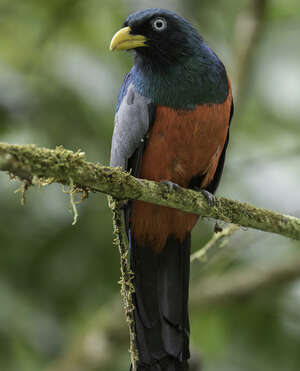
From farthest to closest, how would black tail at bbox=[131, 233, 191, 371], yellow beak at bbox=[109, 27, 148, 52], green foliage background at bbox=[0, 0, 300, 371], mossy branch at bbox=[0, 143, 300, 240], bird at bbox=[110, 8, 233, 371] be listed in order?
1. green foliage background at bbox=[0, 0, 300, 371]
2. yellow beak at bbox=[109, 27, 148, 52]
3. bird at bbox=[110, 8, 233, 371]
4. black tail at bbox=[131, 233, 191, 371]
5. mossy branch at bbox=[0, 143, 300, 240]

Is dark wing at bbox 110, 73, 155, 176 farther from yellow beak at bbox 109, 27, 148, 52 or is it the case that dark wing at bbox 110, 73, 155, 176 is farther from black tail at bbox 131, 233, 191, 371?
black tail at bbox 131, 233, 191, 371

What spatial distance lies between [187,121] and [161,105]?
21cm

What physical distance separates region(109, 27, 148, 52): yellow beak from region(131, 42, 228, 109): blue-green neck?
0.36ft

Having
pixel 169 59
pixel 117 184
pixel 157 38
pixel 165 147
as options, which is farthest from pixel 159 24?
pixel 117 184

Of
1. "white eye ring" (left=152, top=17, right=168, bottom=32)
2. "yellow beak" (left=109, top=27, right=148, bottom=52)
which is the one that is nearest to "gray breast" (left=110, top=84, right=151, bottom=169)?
"yellow beak" (left=109, top=27, right=148, bottom=52)

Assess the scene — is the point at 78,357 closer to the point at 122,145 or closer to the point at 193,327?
the point at 193,327

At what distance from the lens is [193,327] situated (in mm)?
5793

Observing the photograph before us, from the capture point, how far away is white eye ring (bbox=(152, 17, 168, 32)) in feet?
14.6

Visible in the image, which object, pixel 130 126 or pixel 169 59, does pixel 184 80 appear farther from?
pixel 130 126

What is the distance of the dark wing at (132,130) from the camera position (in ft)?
13.3

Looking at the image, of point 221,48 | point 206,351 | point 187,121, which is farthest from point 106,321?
point 221,48

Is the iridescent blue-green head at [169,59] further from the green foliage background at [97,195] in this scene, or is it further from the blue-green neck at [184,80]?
the green foliage background at [97,195]

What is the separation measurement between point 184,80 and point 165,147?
1.70 ft

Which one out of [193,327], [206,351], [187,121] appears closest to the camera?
[187,121]
